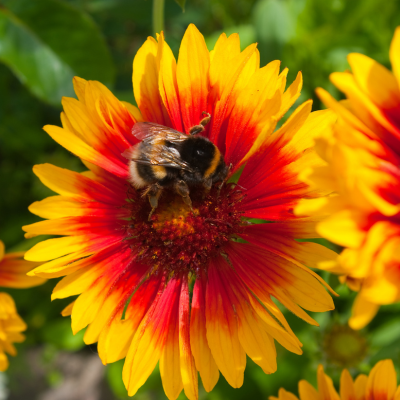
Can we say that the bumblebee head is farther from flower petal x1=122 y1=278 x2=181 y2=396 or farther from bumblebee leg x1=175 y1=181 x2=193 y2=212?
flower petal x1=122 y1=278 x2=181 y2=396

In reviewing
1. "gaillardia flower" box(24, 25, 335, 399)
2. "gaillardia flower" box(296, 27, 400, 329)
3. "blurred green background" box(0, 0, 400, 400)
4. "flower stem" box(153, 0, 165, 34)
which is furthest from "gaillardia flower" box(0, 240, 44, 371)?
"gaillardia flower" box(296, 27, 400, 329)

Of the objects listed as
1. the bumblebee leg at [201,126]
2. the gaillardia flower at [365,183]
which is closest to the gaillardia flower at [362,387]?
the gaillardia flower at [365,183]

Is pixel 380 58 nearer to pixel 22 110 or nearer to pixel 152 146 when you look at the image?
pixel 152 146

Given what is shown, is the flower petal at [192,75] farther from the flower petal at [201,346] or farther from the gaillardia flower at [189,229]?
the flower petal at [201,346]

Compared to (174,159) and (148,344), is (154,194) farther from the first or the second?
(148,344)

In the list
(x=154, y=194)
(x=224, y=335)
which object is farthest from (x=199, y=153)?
(x=224, y=335)

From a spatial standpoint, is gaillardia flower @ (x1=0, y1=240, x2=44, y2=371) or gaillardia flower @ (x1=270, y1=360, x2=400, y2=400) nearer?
gaillardia flower @ (x1=270, y1=360, x2=400, y2=400)
